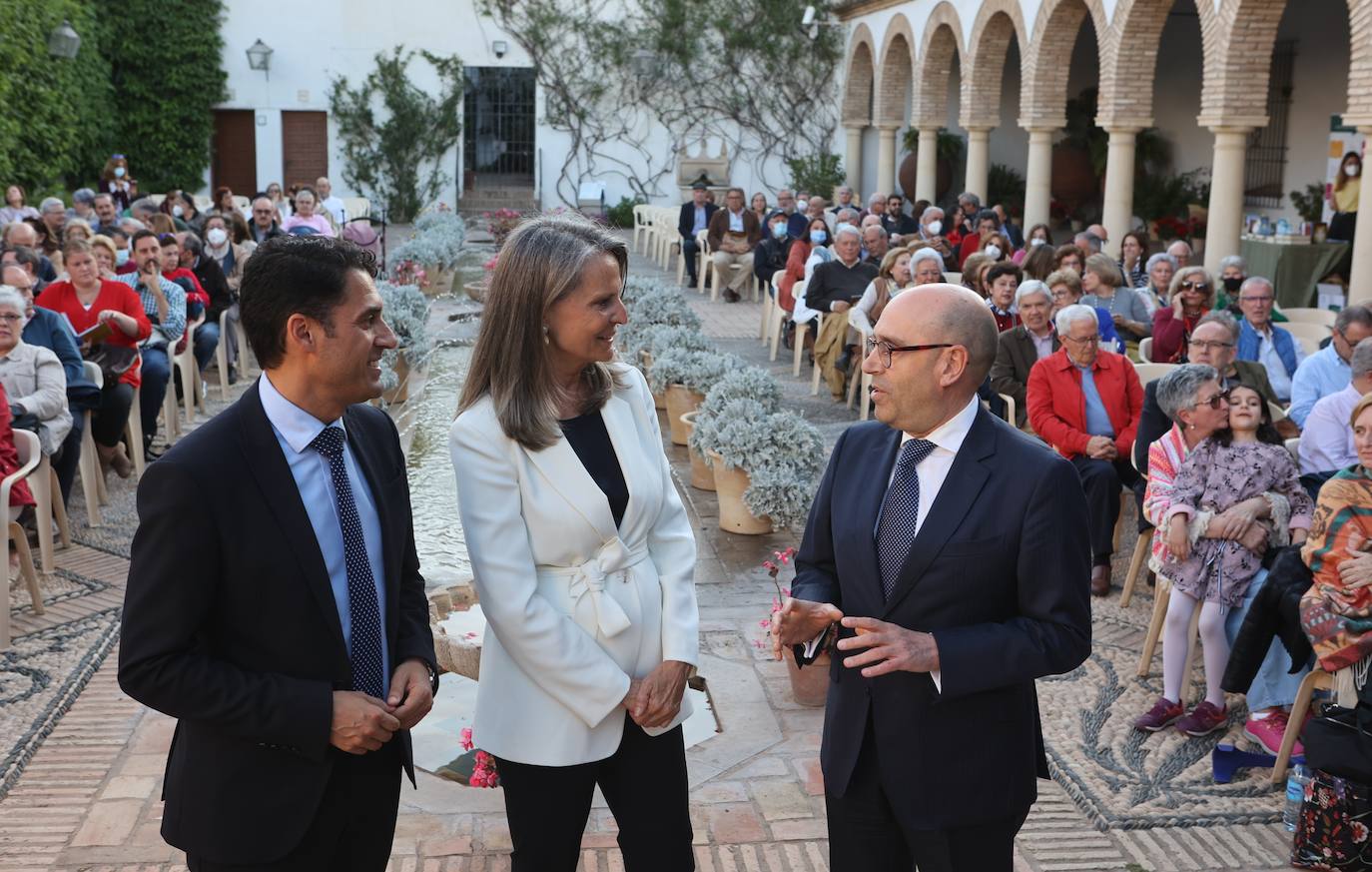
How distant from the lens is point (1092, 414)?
606 cm

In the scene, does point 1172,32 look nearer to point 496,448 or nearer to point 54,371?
point 54,371

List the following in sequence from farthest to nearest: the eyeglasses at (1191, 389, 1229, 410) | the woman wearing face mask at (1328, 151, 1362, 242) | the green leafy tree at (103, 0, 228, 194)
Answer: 1. the green leafy tree at (103, 0, 228, 194)
2. the woman wearing face mask at (1328, 151, 1362, 242)
3. the eyeglasses at (1191, 389, 1229, 410)

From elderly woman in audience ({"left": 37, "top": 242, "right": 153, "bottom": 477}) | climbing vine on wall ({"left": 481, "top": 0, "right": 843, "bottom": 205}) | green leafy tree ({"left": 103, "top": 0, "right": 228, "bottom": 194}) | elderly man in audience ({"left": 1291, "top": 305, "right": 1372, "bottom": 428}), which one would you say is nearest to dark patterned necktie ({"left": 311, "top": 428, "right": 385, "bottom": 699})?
elderly man in audience ({"left": 1291, "top": 305, "right": 1372, "bottom": 428})

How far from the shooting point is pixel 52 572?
5.98 meters

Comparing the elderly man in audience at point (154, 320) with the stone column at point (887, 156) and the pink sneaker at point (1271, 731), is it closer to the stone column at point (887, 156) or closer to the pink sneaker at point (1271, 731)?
the pink sneaker at point (1271, 731)

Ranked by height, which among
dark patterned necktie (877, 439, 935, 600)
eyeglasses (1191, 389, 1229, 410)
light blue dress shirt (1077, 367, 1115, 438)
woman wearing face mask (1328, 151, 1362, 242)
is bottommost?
light blue dress shirt (1077, 367, 1115, 438)

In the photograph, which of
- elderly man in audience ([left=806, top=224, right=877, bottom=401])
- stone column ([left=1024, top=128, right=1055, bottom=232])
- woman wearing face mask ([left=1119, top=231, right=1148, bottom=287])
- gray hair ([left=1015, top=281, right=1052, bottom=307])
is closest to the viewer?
gray hair ([left=1015, top=281, right=1052, bottom=307])

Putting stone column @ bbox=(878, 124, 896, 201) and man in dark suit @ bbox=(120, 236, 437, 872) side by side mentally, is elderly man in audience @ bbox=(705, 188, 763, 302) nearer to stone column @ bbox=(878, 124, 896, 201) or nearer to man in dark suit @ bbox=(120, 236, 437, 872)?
stone column @ bbox=(878, 124, 896, 201)

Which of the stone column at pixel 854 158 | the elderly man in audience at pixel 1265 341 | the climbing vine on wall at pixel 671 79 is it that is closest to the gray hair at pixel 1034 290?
the elderly man in audience at pixel 1265 341

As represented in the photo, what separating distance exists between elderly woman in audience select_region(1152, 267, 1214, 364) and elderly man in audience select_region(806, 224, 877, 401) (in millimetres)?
2919

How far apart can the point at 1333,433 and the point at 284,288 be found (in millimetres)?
4417

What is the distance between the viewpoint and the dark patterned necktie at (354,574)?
7.04 ft

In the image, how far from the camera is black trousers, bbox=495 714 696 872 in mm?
2398

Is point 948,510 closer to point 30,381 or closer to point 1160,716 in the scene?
point 1160,716
